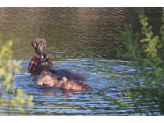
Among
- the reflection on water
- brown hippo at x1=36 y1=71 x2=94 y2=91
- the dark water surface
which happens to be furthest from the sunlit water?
the reflection on water

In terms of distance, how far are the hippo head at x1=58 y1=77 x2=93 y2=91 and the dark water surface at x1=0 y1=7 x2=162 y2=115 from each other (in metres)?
0.19

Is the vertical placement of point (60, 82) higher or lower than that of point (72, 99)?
higher

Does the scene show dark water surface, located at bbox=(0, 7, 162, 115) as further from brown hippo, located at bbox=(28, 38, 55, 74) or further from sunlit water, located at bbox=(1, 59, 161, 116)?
brown hippo, located at bbox=(28, 38, 55, 74)

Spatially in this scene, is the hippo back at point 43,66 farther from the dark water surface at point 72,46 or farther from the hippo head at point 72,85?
the hippo head at point 72,85

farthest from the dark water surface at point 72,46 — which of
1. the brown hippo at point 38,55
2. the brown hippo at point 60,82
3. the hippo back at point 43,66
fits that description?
the hippo back at point 43,66

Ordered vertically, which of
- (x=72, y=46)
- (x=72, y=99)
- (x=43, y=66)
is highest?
(x=43, y=66)

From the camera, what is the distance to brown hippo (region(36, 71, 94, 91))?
30.2ft

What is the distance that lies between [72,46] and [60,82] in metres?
7.55

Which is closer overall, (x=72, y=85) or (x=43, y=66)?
(x=72, y=85)

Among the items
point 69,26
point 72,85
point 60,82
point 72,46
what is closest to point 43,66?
point 60,82

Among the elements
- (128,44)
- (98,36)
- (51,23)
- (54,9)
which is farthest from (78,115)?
(54,9)

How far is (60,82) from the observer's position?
30.9ft

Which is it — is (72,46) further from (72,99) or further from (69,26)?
(72,99)

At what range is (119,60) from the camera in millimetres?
13531
